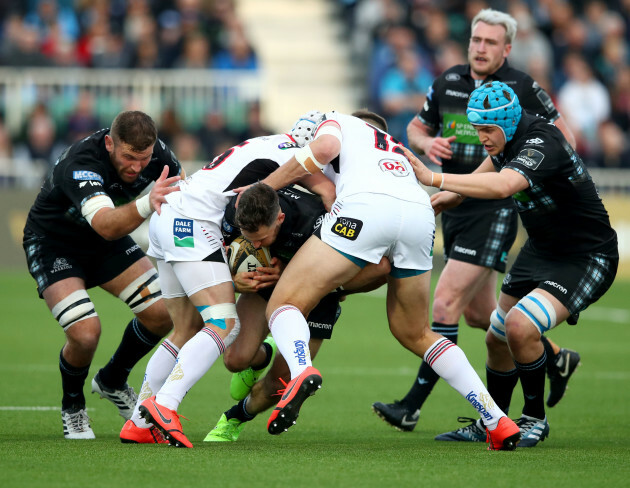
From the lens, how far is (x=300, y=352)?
20.6 ft

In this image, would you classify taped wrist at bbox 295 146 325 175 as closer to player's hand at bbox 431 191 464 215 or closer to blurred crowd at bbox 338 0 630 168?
player's hand at bbox 431 191 464 215

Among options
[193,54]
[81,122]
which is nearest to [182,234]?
[81,122]

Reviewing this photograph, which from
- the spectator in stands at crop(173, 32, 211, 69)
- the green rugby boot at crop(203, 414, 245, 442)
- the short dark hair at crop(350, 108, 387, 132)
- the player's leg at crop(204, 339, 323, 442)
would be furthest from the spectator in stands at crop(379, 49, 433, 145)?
the green rugby boot at crop(203, 414, 245, 442)

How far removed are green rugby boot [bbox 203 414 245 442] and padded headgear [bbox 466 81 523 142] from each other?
252 centimetres

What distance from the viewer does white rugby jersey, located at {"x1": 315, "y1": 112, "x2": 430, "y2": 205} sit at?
651cm

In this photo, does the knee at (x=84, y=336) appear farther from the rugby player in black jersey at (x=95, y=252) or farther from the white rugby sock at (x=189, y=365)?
the white rugby sock at (x=189, y=365)

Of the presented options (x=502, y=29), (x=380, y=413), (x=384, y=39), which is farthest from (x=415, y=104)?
(x=380, y=413)

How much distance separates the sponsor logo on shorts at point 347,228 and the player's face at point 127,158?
146 centimetres

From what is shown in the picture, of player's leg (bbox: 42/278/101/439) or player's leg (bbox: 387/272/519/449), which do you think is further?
player's leg (bbox: 42/278/101/439)

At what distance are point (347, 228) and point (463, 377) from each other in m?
1.16

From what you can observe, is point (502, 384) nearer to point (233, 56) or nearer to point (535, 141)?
point (535, 141)

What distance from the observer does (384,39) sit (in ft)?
68.3

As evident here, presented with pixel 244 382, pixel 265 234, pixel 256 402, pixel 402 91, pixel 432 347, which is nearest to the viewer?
pixel 265 234

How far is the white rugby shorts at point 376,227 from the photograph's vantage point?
6.38 meters
